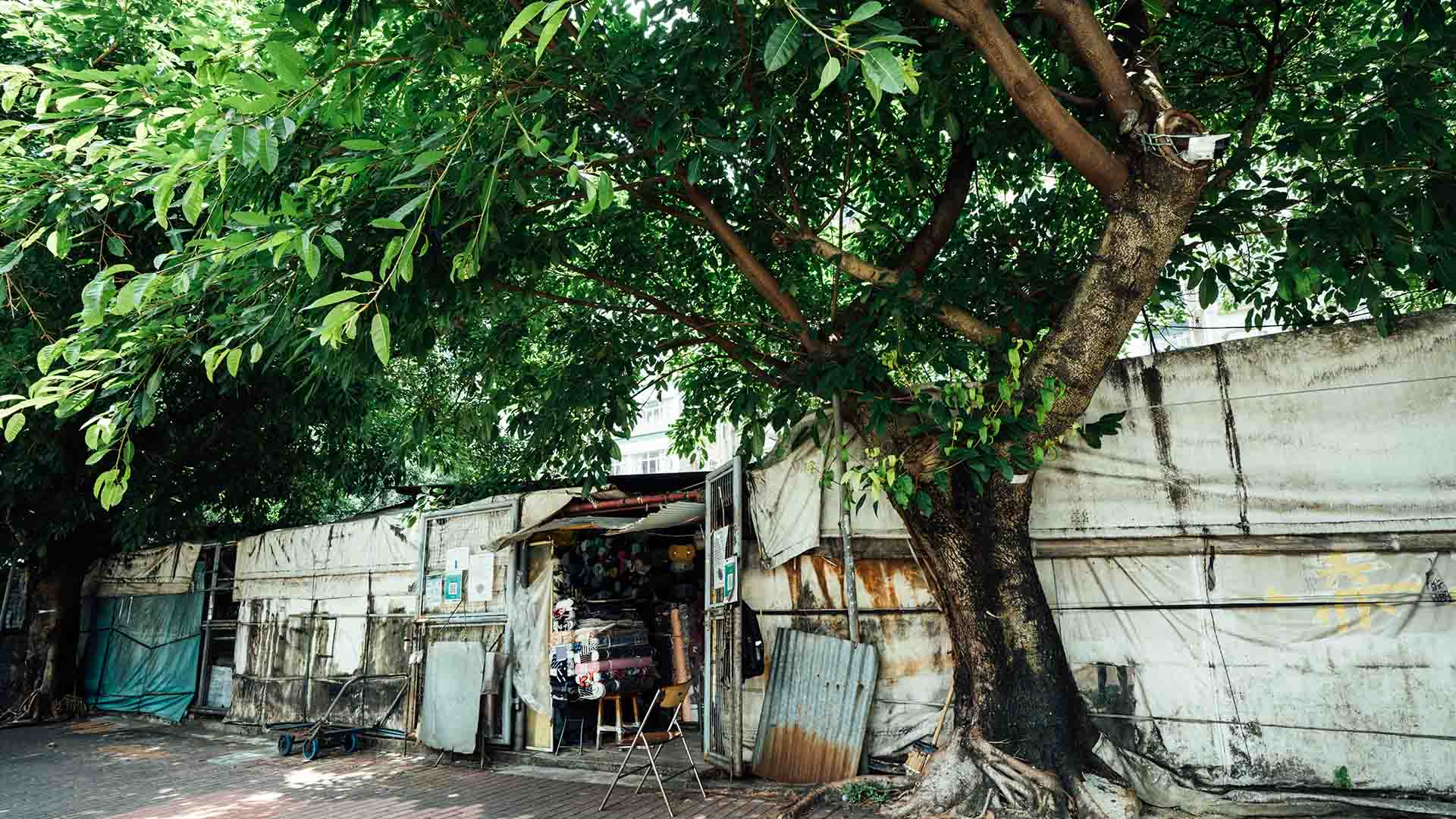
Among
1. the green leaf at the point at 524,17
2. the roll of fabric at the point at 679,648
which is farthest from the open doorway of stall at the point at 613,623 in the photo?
the green leaf at the point at 524,17

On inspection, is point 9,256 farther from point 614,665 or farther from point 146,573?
point 146,573

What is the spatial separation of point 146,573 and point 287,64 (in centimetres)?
1430

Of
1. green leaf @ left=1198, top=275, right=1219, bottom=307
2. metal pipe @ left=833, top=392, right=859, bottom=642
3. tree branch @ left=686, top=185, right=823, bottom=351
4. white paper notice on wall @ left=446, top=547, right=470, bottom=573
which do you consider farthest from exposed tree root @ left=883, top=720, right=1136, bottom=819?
white paper notice on wall @ left=446, top=547, right=470, bottom=573

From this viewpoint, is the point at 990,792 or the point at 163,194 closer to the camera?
the point at 163,194

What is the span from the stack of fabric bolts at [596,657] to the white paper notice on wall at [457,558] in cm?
136

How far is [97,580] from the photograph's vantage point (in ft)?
48.7

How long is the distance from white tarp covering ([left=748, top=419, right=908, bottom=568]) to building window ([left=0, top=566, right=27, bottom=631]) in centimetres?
1369

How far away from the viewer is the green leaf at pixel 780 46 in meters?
2.44

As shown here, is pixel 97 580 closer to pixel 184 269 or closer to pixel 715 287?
pixel 715 287

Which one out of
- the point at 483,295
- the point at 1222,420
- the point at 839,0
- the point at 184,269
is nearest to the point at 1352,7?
the point at 1222,420

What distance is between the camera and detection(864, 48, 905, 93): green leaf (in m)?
2.18

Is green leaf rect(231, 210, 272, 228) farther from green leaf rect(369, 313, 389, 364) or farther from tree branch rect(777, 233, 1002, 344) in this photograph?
tree branch rect(777, 233, 1002, 344)

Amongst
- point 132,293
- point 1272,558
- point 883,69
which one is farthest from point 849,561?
point 132,293

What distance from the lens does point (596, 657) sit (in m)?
8.56
